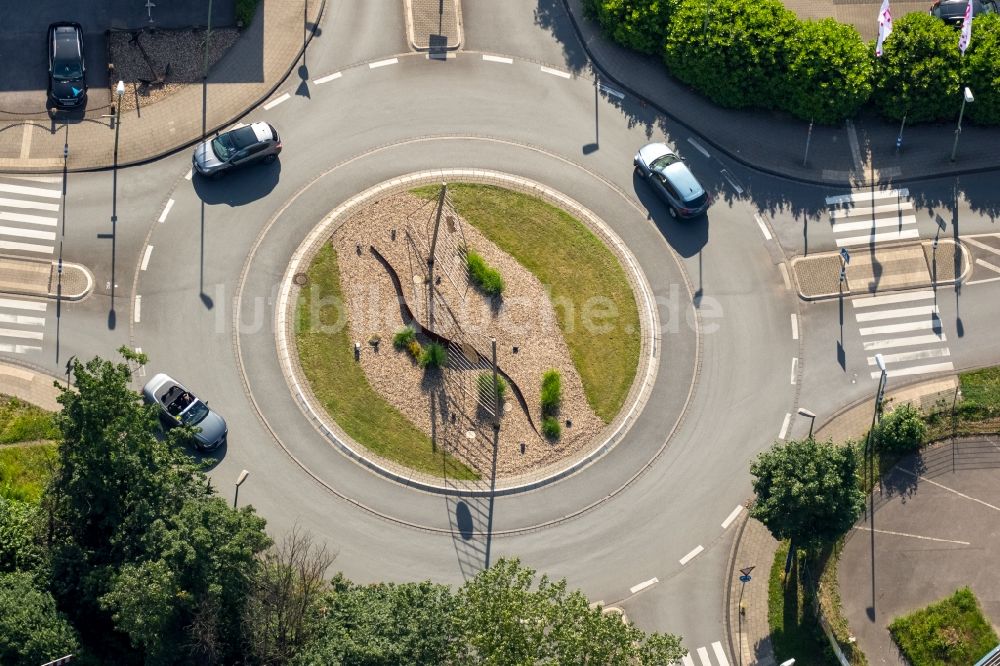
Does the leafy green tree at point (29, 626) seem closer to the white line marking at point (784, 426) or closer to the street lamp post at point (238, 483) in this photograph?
the street lamp post at point (238, 483)

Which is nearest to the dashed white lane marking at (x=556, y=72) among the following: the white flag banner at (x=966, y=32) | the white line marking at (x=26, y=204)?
the white flag banner at (x=966, y=32)

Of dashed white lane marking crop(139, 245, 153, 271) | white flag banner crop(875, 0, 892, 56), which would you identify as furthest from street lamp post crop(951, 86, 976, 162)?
dashed white lane marking crop(139, 245, 153, 271)

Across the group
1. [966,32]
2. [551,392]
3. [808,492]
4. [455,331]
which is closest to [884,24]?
[966,32]

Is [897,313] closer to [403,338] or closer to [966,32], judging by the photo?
[966,32]

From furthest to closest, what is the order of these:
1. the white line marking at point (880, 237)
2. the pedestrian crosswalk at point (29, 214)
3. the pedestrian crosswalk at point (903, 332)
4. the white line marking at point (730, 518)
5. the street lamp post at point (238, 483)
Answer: the white line marking at point (880, 237)
the pedestrian crosswalk at point (903, 332)
the pedestrian crosswalk at point (29, 214)
the white line marking at point (730, 518)
the street lamp post at point (238, 483)

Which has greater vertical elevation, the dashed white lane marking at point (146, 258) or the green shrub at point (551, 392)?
the dashed white lane marking at point (146, 258)

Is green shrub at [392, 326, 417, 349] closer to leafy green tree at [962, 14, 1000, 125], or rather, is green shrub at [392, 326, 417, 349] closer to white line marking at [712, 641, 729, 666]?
white line marking at [712, 641, 729, 666]
